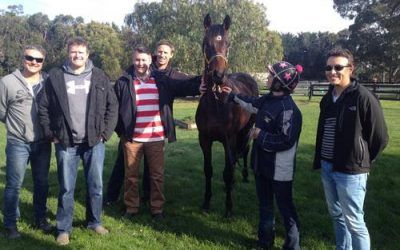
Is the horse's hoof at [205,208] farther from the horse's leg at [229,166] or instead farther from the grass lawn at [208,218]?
the horse's leg at [229,166]

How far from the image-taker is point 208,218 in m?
5.16

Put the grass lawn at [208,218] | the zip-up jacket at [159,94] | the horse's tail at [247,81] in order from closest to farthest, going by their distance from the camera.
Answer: the grass lawn at [208,218] < the zip-up jacket at [159,94] < the horse's tail at [247,81]

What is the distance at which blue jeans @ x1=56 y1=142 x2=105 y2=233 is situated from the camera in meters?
4.27

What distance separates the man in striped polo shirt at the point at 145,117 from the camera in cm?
478

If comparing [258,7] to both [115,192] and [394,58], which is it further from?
[115,192]

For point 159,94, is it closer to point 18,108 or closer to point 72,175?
point 72,175

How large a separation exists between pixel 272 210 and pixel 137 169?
1.89 metres

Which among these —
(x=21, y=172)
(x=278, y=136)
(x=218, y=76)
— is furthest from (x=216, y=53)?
(x=21, y=172)

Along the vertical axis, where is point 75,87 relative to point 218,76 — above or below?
below

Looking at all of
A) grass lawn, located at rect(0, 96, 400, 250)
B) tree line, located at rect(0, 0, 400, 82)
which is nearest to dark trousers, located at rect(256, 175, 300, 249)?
grass lawn, located at rect(0, 96, 400, 250)

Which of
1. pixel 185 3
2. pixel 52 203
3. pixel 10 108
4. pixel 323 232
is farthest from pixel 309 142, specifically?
pixel 185 3

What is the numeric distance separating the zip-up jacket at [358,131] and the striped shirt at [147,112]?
2.38m

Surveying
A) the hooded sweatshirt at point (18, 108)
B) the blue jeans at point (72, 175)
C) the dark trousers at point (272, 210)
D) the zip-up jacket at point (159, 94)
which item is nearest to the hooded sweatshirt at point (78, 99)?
the blue jeans at point (72, 175)

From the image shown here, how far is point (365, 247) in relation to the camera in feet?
10.5
